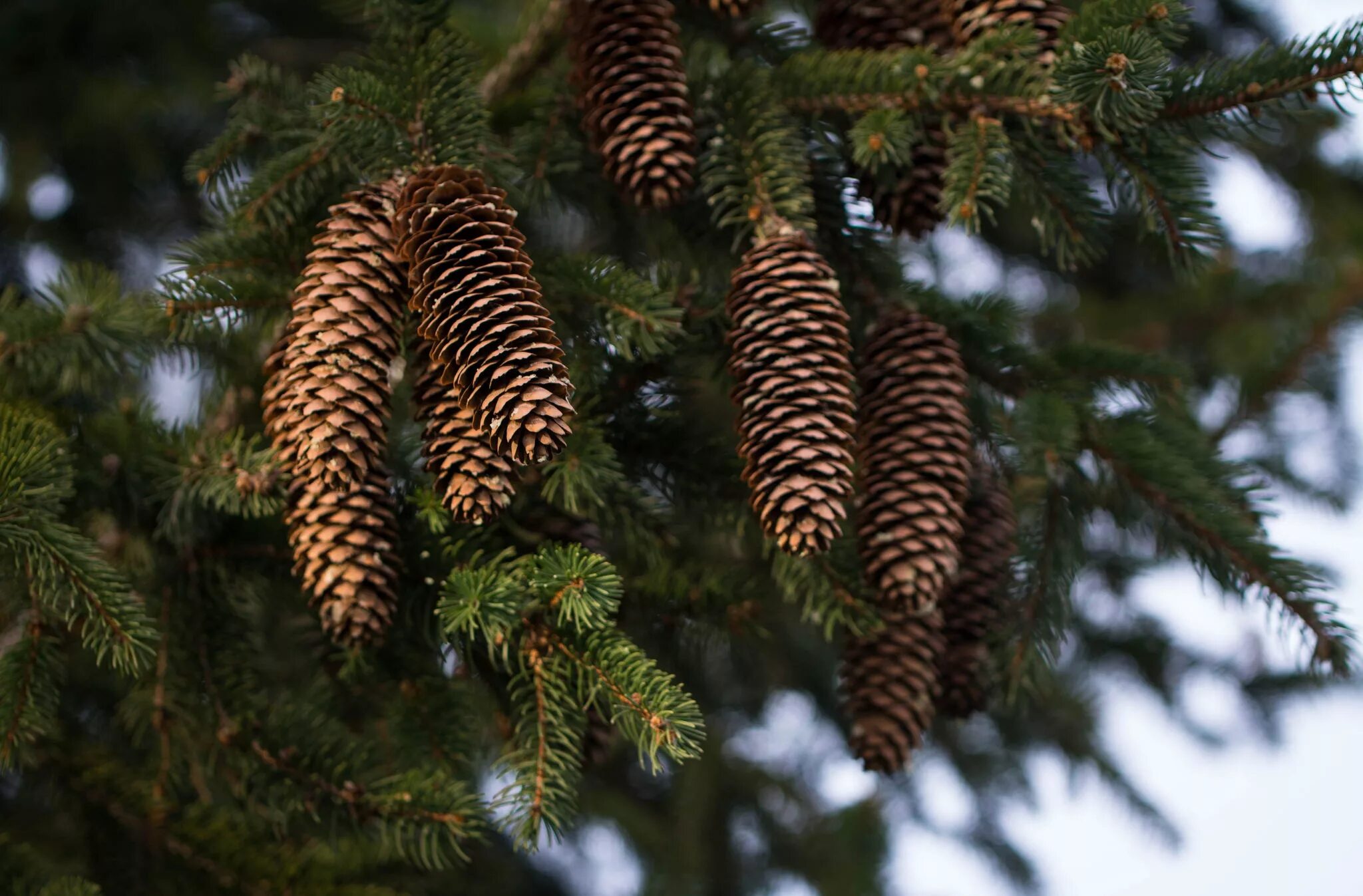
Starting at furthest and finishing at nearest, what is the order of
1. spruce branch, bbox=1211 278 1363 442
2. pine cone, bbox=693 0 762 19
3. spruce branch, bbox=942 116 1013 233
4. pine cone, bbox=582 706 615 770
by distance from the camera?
spruce branch, bbox=1211 278 1363 442, pine cone, bbox=693 0 762 19, pine cone, bbox=582 706 615 770, spruce branch, bbox=942 116 1013 233

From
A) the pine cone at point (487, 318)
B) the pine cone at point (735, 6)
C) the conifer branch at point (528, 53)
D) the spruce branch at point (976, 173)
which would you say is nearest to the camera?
the pine cone at point (487, 318)

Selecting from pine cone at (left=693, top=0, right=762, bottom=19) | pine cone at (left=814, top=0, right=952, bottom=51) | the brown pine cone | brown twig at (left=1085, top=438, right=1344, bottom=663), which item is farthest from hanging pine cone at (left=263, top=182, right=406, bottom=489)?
brown twig at (left=1085, top=438, right=1344, bottom=663)

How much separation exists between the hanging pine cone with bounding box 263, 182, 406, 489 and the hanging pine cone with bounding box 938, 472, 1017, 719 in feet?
2.85

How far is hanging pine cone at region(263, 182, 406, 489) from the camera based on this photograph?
106 cm

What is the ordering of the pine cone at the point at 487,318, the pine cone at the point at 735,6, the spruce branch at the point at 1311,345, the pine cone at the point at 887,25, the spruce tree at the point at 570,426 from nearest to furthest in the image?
the pine cone at the point at 487,318 < the spruce tree at the point at 570,426 < the pine cone at the point at 735,6 < the pine cone at the point at 887,25 < the spruce branch at the point at 1311,345

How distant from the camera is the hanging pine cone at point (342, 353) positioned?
3.48 ft

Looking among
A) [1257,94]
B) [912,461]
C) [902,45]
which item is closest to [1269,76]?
[1257,94]

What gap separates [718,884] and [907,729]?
1.51 metres

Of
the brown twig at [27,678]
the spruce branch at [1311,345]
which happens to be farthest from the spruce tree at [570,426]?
the spruce branch at [1311,345]

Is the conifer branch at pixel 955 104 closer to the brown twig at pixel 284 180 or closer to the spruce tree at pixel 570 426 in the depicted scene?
the spruce tree at pixel 570 426

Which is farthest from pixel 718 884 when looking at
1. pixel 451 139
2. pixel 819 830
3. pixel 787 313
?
pixel 451 139

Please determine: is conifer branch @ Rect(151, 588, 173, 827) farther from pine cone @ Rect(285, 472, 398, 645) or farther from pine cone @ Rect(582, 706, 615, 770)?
pine cone @ Rect(582, 706, 615, 770)

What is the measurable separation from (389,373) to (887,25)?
3.20ft

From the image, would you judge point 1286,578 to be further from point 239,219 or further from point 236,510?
point 239,219
